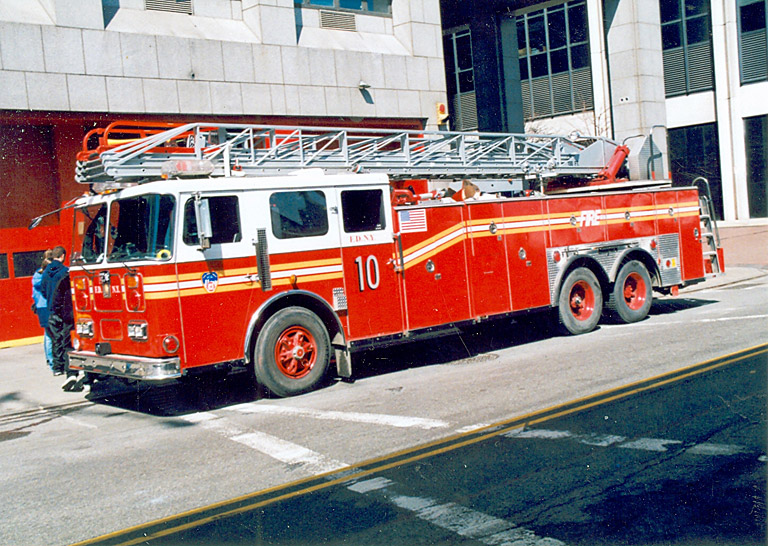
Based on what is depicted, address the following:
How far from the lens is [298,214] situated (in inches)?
388

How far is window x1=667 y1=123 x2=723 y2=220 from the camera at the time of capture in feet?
106

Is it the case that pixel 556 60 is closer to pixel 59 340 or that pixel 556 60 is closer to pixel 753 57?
pixel 753 57

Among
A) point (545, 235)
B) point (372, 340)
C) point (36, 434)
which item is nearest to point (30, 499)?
point (36, 434)

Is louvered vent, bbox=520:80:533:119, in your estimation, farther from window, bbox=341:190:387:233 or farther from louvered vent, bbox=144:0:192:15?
window, bbox=341:190:387:233

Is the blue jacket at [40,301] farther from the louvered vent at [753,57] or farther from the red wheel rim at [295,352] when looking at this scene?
the louvered vent at [753,57]

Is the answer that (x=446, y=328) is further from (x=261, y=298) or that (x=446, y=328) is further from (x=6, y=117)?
(x=6, y=117)

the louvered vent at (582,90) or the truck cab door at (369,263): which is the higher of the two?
the louvered vent at (582,90)

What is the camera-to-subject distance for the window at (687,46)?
105 ft

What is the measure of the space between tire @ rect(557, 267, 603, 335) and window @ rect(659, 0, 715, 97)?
22.8 metres

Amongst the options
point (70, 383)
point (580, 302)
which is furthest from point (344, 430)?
point (580, 302)

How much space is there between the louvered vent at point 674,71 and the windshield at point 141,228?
29084mm

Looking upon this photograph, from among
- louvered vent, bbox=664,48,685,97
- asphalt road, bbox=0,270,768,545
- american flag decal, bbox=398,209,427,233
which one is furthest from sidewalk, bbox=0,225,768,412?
louvered vent, bbox=664,48,685,97

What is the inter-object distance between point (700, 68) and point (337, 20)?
19.8 m

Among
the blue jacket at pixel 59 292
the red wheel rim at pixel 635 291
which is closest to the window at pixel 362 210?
the blue jacket at pixel 59 292
